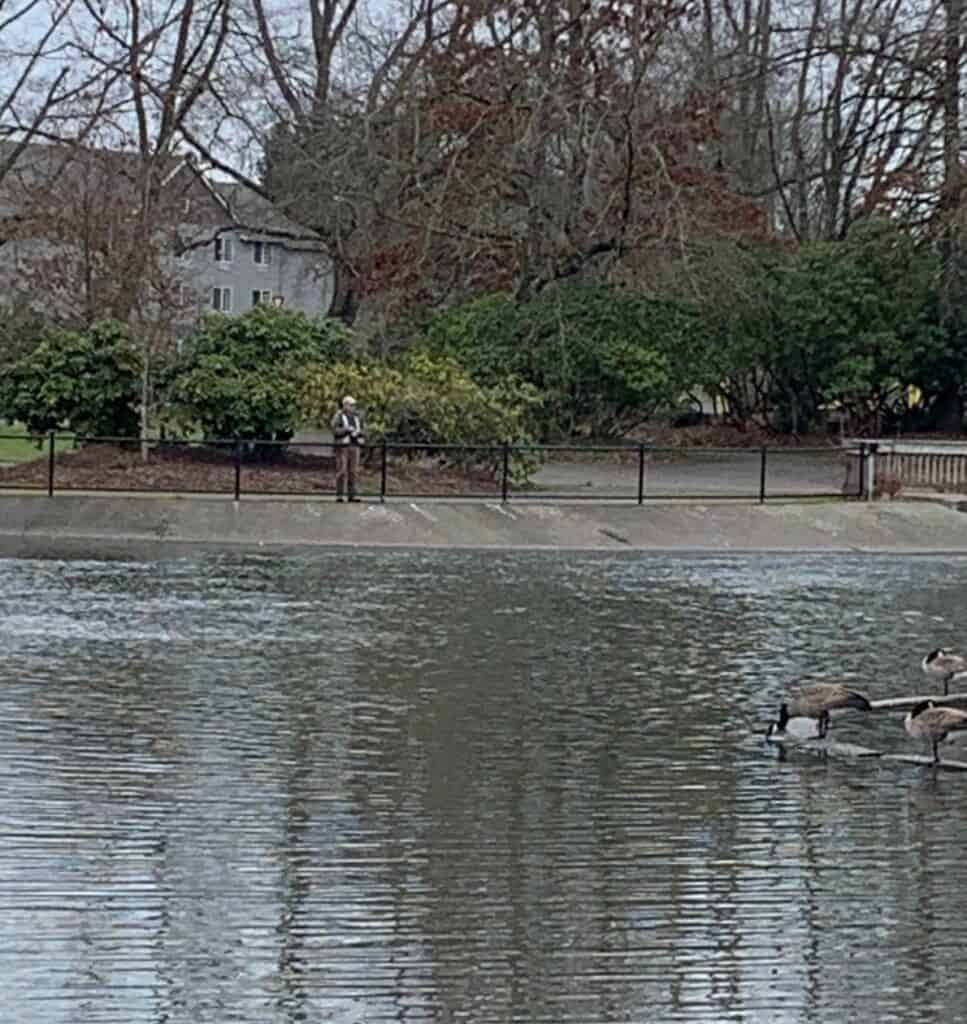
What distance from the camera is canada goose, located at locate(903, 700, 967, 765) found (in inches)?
464

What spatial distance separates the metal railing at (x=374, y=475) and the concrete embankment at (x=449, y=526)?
3.09ft

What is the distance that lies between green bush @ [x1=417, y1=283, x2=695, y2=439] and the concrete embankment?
1360 cm

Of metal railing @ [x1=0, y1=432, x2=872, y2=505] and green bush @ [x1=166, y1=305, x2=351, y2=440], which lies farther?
green bush @ [x1=166, y1=305, x2=351, y2=440]

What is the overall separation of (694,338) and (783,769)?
3622 centimetres

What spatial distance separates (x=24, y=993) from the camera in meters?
7.07

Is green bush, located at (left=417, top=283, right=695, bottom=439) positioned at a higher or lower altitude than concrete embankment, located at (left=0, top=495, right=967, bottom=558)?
higher

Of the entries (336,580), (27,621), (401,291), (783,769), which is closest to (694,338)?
(401,291)

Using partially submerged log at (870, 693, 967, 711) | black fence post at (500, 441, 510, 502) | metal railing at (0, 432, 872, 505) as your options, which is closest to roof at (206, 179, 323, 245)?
metal railing at (0, 432, 872, 505)

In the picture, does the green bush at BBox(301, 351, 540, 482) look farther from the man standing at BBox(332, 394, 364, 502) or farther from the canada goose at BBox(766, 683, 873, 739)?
the canada goose at BBox(766, 683, 873, 739)

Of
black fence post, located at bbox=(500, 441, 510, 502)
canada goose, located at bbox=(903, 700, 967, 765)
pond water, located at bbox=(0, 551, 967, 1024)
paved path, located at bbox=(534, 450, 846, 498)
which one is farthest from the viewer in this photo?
A: paved path, located at bbox=(534, 450, 846, 498)

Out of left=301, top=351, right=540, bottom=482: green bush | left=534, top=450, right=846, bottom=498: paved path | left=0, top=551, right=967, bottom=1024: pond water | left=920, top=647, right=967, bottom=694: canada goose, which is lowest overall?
left=0, top=551, right=967, bottom=1024: pond water

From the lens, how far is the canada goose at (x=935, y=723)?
1177 cm

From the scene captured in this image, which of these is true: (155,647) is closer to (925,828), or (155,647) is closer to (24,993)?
(925,828)

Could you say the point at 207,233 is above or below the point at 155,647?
above
